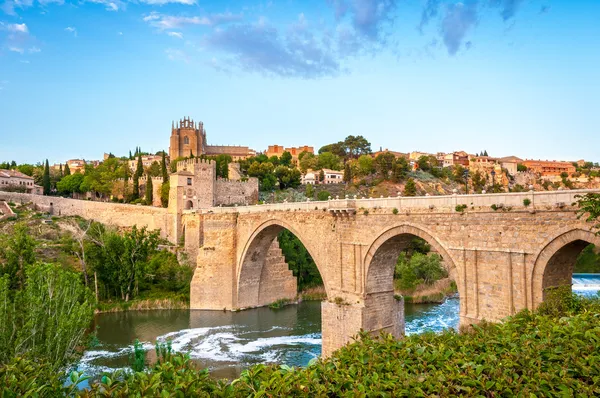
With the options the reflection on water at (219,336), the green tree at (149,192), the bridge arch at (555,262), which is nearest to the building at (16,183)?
the green tree at (149,192)

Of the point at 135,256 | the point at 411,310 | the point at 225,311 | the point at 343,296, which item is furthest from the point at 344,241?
the point at 135,256

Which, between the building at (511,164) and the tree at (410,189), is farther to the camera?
the building at (511,164)

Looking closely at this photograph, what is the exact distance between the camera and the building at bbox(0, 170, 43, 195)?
4797 cm

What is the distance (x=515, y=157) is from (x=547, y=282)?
84.0 meters

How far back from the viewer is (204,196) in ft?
110

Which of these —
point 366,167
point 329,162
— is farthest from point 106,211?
point 329,162

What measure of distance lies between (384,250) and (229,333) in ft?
31.6

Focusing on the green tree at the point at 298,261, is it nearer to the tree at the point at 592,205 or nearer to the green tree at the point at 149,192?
the green tree at the point at 149,192

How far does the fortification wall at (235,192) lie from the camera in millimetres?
36344

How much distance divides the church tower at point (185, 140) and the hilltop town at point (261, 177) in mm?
145

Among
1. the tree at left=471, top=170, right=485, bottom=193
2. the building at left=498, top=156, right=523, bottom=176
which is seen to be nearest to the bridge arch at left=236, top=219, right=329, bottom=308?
the tree at left=471, top=170, right=485, bottom=193

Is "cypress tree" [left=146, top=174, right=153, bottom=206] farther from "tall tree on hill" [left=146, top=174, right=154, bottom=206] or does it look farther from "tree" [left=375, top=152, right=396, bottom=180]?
"tree" [left=375, top=152, right=396, bottom=180]

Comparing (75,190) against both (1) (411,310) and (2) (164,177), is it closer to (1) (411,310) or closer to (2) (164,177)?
(2) (164,177)

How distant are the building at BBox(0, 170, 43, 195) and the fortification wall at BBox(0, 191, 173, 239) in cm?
581
